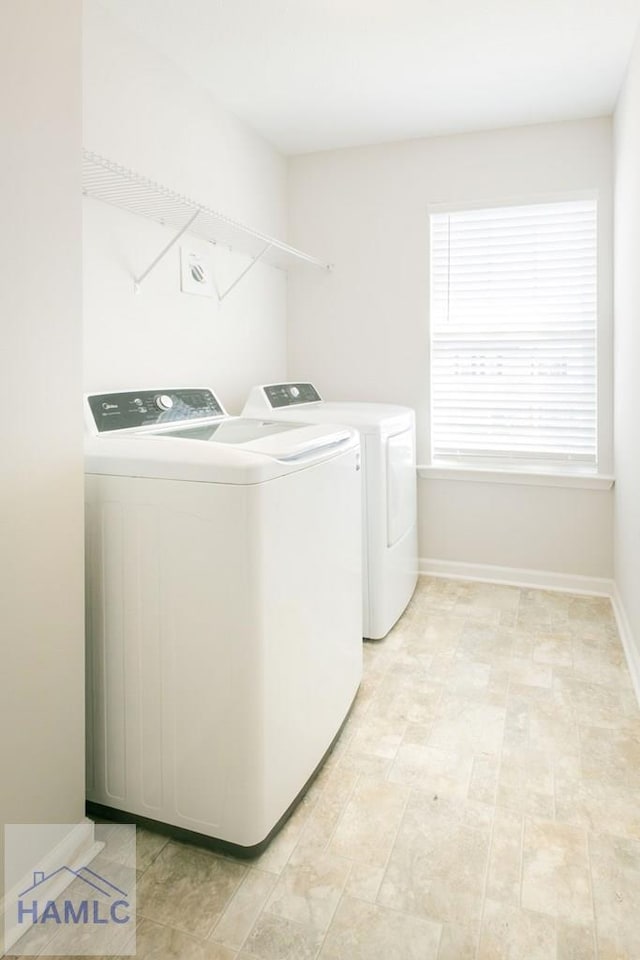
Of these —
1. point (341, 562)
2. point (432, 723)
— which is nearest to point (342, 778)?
point (432, 723)

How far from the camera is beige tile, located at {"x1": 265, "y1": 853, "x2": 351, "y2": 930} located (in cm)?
130

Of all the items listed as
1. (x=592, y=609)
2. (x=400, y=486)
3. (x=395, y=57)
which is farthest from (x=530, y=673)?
(x=395, y=57)

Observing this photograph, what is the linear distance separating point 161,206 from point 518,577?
248 centimetres

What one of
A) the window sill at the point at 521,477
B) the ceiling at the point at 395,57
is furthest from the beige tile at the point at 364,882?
the ceiling at the point at 395,57

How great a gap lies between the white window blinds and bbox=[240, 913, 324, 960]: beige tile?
254 centimetres

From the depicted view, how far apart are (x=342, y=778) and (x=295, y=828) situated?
23 centimetres

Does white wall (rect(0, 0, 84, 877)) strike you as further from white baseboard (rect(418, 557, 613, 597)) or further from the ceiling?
white baseboard (rect(418, 557, 613, 597))

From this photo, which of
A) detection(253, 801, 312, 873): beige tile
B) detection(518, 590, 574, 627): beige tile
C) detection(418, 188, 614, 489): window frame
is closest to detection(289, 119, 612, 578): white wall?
detection(418, 188, 614, 489): window frame

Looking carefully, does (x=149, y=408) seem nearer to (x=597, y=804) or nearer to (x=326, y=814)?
(x=326, y=814)

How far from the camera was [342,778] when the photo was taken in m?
1.76

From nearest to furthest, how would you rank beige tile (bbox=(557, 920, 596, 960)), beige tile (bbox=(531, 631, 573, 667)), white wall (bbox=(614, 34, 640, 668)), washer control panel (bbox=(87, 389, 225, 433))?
beige tile (bbox=(557, 920, 596, 960))
washer control panel (bbox=(87, 389, 225, 433))
white wall (bbox=(614, 34, 640, 668))
beige tile (bbox=(531, 631, 573, 667))

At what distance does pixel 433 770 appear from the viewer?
179 cm

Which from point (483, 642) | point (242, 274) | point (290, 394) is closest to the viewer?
point (483, 642)

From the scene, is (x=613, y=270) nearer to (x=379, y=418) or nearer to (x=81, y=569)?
(x=379, y=418)
